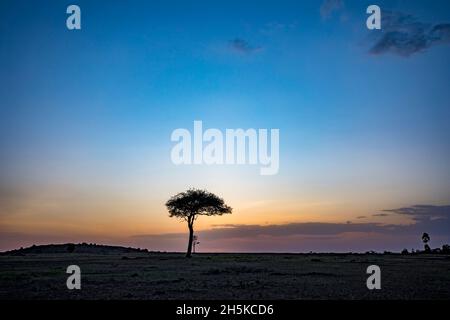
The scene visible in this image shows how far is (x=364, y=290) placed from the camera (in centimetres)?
2298

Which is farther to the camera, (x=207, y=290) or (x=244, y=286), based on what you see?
(x=244, y=286)

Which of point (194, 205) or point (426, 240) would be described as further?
point (426, 240)

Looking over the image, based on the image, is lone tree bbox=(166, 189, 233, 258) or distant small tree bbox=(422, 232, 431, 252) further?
distant small tree bbox=(422, 232, 431, 252)

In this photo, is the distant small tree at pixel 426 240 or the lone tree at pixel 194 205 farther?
the distant small tree at pixel 426 240

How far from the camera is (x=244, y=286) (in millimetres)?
24859
